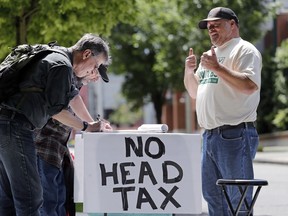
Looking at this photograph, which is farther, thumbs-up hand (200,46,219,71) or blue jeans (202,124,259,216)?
blue jeans (202,124,259,216)

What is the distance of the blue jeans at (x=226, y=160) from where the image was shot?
546 centimetres

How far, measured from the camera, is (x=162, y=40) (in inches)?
1444

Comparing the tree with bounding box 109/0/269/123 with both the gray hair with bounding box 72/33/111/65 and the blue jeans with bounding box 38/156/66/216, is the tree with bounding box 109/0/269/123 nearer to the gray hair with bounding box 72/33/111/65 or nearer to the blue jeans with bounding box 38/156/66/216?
the blue jeans with bounding box 38/156/66/216

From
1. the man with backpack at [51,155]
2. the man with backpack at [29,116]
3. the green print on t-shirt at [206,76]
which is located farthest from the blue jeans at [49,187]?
the green print on t-shirt at [206,76]

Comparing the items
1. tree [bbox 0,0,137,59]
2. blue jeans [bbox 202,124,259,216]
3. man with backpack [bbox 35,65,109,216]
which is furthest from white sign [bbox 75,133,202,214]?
tree [bbox 0,0,137,59]

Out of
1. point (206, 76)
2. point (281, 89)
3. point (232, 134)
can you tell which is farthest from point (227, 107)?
point (281, 89)

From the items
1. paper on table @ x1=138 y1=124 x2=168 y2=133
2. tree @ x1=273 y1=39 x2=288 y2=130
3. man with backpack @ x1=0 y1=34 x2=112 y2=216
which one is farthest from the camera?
tree @ x1=273 y1=39 x2=288 y2=130

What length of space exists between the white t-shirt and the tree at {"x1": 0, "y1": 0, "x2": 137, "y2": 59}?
813 cm

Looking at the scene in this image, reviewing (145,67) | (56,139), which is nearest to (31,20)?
(56,139)

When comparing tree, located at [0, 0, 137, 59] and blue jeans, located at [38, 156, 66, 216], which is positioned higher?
tree, located at [0, 0, 137, 59]

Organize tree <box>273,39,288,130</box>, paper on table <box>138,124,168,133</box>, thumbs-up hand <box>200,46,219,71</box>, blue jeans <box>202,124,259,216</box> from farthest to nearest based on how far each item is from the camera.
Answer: tree <box>273,39,288,130</box> → paper on table <box>138,124,168,133</box> → blue jeans <box>202,124,259,216</box> → thumbs-up hand <box>200,46,219,71</box>

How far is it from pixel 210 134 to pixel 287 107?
3243 cm

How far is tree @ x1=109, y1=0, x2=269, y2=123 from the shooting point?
33.0 m

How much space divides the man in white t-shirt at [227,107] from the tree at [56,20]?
26.4ft
